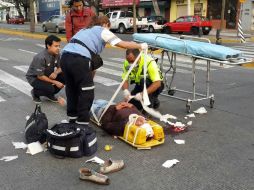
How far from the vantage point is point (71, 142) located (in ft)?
14.5

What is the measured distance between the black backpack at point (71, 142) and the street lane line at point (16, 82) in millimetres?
3754

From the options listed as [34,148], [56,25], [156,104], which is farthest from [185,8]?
[34,148]

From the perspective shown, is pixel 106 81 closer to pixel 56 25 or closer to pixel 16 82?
pixel 16 82

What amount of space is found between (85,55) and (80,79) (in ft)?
1.03

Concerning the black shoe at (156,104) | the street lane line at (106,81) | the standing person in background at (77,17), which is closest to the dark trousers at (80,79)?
the black shoe at (156,104)

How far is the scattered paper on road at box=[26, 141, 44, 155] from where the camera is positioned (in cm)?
468

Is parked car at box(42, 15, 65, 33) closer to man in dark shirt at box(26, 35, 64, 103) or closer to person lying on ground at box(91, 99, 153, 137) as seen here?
man in dark shirt at box(26, 35, 64, 103)

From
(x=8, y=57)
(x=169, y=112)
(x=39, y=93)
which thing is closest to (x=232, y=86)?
(x=169, y=112)

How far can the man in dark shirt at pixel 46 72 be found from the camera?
6.97m

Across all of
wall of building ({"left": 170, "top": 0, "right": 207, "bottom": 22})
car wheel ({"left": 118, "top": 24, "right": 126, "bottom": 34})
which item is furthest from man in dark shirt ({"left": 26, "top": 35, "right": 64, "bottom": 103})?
wall of building ({"left": 170, "top": 0, "right": 207, "bottom": 22})

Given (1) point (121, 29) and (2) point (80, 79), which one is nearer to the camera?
(2) point (80, 79)

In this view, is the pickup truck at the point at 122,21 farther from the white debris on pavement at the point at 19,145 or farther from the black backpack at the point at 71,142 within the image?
the black backpack at the point at 71,142

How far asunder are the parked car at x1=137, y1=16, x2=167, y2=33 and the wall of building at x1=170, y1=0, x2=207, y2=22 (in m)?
8.06

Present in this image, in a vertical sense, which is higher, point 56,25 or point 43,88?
point 56,25
